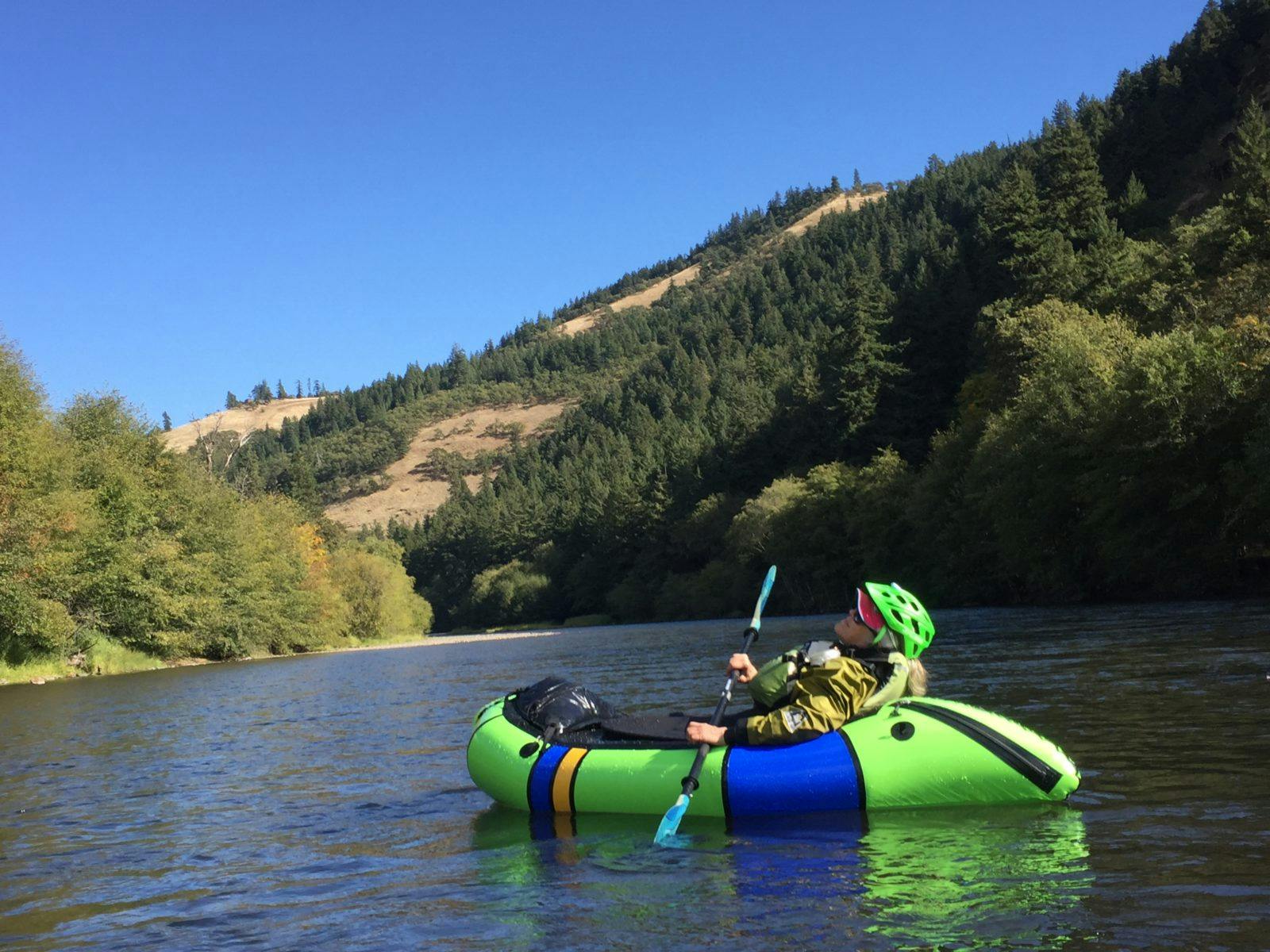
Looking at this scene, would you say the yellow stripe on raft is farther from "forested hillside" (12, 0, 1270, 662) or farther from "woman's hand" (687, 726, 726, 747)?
"forested hillside" (12, 0, 1270, 662)

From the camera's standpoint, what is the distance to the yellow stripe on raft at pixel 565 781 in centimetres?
924

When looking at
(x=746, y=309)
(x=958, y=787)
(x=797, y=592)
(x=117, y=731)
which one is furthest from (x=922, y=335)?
(x=746, y=309)

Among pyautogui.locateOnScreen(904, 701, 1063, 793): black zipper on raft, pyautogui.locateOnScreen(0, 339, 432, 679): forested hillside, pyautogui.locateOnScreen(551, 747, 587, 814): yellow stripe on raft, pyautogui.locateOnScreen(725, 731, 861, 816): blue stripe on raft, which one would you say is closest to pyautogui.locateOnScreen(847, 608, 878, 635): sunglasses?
pyautogui.locateOnScreen(904, 701, 1063, 793): black zipper on raft

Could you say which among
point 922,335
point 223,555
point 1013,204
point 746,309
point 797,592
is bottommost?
point 797,592

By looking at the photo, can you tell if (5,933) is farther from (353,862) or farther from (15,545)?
(15,545)

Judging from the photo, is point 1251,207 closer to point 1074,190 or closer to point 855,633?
point 1074,190

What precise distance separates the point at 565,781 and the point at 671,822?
144 centimetres

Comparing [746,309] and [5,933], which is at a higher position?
[746,309]

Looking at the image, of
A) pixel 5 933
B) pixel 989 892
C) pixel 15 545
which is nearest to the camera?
pixel 989 892

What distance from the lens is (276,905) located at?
280 inches

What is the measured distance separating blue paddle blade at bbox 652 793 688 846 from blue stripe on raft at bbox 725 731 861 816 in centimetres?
50

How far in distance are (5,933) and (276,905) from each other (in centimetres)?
157

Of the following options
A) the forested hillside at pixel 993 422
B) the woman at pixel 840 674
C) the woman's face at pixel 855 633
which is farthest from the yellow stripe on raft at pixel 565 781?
the forested hillside at pixel 993 422

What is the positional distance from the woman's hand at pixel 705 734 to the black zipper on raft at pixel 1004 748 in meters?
1.57
